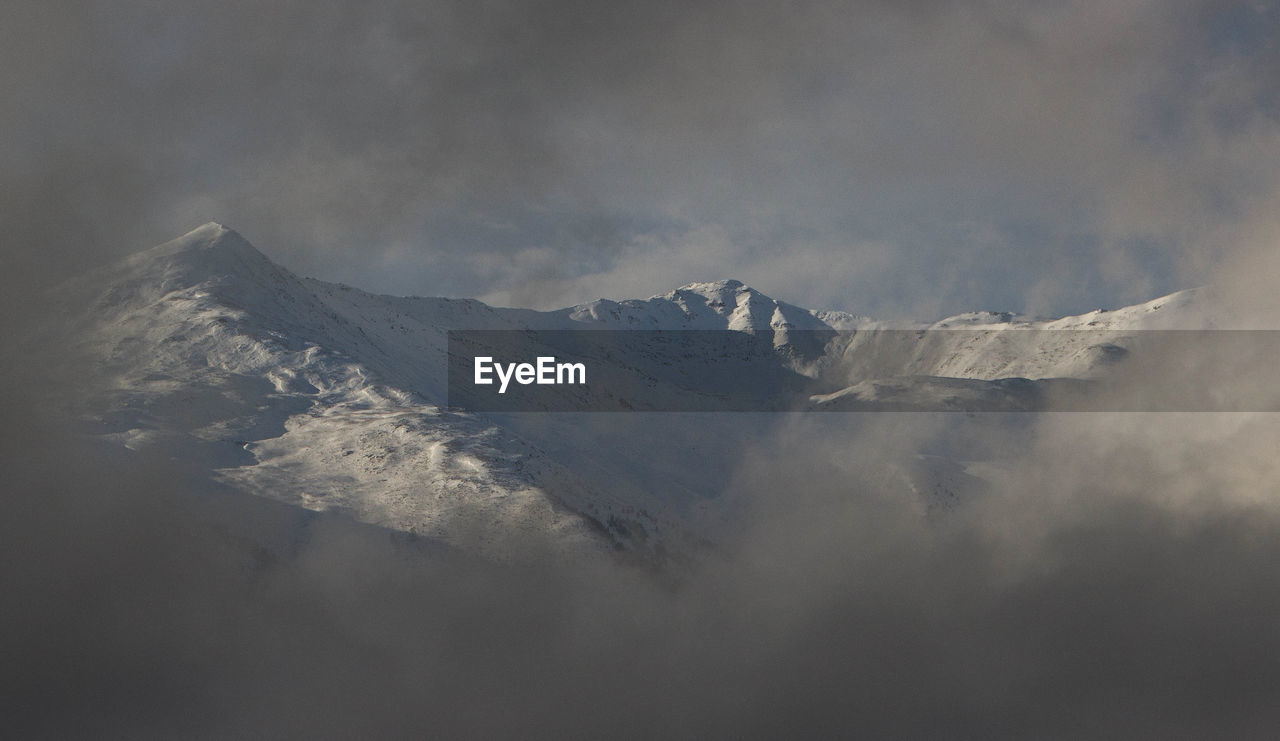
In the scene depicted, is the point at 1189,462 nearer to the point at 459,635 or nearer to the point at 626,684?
the point at 626,684

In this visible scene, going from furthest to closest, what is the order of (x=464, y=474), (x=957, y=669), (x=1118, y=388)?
(x=1118, y=388), (x=464, y=474), (x=957, y=669)

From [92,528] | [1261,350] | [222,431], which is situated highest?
[1261,350]

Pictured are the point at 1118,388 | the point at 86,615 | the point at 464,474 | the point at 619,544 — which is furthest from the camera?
the point at 1118,388

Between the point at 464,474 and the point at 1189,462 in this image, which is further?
the point at 1189,462

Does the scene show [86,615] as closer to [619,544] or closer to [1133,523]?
[619,544]

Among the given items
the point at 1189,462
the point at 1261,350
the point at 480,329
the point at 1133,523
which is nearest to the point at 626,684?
the point at 1133,523

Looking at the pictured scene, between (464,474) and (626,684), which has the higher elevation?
(464,474)

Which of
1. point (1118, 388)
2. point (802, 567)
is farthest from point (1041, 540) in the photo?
point (1118, 388)
